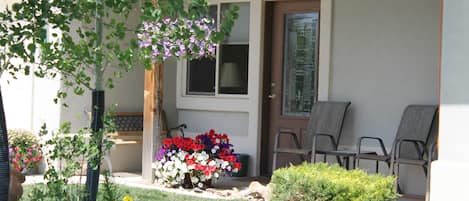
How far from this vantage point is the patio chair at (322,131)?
285 inches

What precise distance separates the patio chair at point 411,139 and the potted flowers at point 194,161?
1.44m

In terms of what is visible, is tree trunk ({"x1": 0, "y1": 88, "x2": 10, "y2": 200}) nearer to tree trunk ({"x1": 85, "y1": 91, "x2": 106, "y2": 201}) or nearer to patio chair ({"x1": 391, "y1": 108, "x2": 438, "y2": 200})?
tree trunk ({"x1": 85, "y1": 91, "x2": 106, "y2": 201})

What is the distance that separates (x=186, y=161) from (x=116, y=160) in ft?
6.11

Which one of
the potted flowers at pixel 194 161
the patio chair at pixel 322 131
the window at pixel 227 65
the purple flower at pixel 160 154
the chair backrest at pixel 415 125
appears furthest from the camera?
the window at pixel 227 65

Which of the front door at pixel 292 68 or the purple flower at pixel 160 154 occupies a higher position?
the front door at pixel 292 68

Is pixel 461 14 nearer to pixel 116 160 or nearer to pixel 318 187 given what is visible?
pixel 318 187

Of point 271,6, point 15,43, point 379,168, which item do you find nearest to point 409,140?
point 379,168

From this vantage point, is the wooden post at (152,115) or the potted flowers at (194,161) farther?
the wooden post at (152,115)

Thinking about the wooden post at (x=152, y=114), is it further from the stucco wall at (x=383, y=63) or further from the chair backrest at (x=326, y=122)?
the stucco wall at (x=383, y=63)

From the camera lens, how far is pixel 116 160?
8719mm

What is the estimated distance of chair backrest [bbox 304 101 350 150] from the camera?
287 inches

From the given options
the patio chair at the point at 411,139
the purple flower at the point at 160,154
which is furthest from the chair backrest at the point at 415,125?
the purple flower at the point at 160,154

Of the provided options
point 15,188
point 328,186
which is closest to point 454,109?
point 328,186

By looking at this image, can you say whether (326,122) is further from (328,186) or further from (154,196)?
(328,186)
